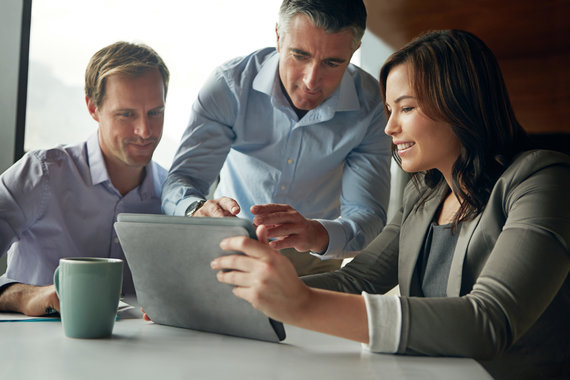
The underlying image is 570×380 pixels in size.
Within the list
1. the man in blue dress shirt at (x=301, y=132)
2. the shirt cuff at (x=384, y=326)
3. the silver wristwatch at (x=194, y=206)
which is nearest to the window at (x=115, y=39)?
the man in blue dress shirt at (x=301, y=132)

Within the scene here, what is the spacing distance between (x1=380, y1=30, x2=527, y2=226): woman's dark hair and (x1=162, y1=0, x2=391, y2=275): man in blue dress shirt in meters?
0.45

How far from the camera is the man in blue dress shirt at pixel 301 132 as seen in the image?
161 cm

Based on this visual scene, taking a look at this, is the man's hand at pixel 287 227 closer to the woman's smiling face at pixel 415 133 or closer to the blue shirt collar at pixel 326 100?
the woman's smiling face at pixel 415 133

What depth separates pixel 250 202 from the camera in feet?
6.23

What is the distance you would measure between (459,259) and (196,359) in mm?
571

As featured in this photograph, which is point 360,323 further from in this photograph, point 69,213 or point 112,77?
point 112,77

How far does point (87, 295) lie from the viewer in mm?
844

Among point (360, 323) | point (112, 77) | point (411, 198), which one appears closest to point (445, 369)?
point (360, 323)

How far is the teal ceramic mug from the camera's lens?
838 millimetres

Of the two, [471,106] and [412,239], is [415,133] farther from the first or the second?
[412,239]

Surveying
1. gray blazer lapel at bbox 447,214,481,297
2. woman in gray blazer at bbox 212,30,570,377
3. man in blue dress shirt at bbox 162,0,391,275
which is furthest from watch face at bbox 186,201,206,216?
gray blazer lapel at bbox 447,214,481,297

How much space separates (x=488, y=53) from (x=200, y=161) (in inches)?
36.3

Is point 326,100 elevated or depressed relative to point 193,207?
elevated

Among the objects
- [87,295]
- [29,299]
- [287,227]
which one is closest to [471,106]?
[287,227]
